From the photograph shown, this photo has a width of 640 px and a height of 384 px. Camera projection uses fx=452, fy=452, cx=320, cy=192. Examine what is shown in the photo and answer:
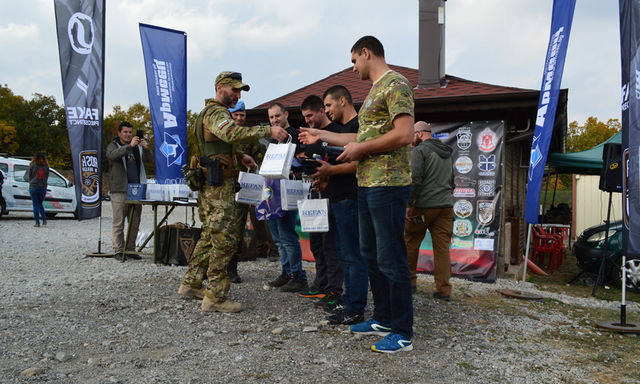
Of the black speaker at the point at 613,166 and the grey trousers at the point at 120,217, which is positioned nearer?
the black speaker at the point at 613,166

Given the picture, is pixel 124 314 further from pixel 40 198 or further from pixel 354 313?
pixel 40 198

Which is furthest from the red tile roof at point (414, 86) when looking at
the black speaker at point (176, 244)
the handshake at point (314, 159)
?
the handshake at point (314, 159)

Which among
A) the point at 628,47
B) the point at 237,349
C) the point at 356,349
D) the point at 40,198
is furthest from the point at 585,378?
the point at 40,198

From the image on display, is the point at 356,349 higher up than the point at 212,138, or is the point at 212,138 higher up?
the point at 212,138

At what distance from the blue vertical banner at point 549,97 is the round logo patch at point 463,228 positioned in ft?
5.74

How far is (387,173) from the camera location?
3.18 metres

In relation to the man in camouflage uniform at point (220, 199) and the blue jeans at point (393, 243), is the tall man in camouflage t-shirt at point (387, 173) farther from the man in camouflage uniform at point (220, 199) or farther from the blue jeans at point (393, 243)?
the man in camouflage uniform at point (220, 199)

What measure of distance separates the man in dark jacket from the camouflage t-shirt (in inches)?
86.6

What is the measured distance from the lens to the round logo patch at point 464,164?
7501 millimetres

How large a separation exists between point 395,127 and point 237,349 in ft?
6.42

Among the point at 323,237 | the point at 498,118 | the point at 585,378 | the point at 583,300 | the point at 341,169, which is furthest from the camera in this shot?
the point at 498,118

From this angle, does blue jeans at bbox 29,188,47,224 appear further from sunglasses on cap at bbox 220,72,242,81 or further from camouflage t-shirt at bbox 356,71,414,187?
camouflage t-shirt at bbox 356,71,414,187

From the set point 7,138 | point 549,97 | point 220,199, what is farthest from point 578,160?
point 7,138

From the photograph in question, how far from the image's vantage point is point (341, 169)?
392 centimetres
